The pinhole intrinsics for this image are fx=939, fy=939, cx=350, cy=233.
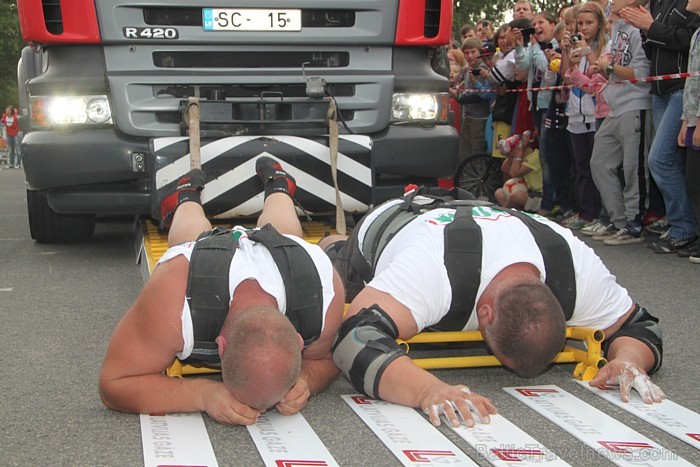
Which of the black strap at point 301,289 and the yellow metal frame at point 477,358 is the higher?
the black strap at point 301,289

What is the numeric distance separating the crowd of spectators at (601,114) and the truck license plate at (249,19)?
2703 millimetres

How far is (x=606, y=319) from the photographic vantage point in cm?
402

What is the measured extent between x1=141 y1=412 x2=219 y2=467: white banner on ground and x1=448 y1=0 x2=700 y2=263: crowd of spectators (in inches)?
185

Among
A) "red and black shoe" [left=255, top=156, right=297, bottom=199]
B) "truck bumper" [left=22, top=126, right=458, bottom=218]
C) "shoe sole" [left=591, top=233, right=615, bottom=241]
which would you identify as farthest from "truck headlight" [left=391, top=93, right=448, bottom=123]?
"shoe sole" [left=591, top=233, right=615, bottom=241]

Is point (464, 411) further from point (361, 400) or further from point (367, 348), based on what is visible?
point (361, 400)

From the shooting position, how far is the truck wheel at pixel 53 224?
7492 millimetres

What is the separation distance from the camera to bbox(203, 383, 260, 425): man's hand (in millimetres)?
3328

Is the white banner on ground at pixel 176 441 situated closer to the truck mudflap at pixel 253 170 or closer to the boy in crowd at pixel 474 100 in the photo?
the truck mudflap at pixel 253 170

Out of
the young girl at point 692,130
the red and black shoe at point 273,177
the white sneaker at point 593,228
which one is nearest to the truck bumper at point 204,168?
the red and black shoe at point 273,177

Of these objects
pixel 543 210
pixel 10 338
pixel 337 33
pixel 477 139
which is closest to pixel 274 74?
pixel 337 33

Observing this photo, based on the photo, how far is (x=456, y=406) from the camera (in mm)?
3326

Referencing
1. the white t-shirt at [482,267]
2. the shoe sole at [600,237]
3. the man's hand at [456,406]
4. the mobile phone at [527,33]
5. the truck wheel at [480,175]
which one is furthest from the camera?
the truck wheel at [480,175]

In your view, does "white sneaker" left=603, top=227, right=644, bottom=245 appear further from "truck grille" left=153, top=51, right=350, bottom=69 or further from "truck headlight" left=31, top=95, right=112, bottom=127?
"truck headlight" left=31, top=95, right=112, bottom=127

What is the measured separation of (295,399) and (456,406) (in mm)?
605
